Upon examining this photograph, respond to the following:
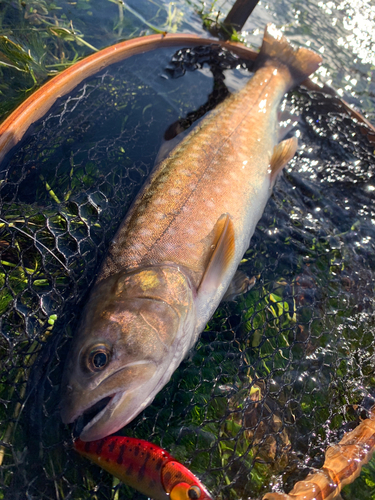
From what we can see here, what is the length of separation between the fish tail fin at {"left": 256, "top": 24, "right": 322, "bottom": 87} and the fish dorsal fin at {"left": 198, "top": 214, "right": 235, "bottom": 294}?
3286 mm

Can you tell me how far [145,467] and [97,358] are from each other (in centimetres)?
75

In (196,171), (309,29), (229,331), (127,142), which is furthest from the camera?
(309,29)

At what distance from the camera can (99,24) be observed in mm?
5527

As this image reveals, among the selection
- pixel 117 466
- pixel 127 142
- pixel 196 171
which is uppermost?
pixel 196 171

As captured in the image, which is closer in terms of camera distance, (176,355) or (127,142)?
(176,355)

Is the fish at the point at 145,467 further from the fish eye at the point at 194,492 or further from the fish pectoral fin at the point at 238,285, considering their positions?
the fish pectoral fin at the point at 238,285

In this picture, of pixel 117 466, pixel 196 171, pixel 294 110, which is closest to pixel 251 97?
pixel 294 110

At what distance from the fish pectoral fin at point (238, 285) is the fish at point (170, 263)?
38 mm

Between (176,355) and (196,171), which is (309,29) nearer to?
(196,171)

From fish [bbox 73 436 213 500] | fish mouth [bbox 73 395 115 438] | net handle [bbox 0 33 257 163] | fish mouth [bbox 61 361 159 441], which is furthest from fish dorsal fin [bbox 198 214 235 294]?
net handle [bbox 0 33 257 163]

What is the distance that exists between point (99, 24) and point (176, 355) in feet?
19.2

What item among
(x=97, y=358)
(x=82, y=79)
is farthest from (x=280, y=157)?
(x=97, y=358)

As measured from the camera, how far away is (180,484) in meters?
1.93

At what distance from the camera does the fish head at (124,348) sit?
2131 millimetres
